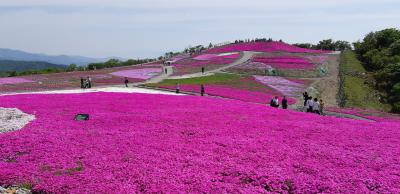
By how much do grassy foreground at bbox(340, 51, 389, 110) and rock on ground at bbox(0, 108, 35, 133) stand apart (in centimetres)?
3552

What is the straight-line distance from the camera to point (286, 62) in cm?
9381

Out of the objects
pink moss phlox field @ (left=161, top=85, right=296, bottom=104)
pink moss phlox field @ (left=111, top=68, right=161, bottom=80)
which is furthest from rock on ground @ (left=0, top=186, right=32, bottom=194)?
pink moss phlox field @ (left=111, top=68, right=161, bottom=80)

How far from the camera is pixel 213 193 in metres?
14.1

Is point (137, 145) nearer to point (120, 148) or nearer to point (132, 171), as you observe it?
point (120, 148)

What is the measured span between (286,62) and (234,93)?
41728 millimetres

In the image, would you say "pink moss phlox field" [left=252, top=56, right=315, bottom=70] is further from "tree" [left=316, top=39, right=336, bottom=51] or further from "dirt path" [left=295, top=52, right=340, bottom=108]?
"tree" [left=316, top=39, right=336, bottom=51]

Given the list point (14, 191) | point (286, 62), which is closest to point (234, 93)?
point (286, 62)

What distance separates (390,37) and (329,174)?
4324 inches

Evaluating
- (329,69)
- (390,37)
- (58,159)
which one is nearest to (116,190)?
(58,159)

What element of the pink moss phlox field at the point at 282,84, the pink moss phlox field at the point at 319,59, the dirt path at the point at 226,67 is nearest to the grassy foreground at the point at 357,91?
the pink moss phlox field at the point at 282,84

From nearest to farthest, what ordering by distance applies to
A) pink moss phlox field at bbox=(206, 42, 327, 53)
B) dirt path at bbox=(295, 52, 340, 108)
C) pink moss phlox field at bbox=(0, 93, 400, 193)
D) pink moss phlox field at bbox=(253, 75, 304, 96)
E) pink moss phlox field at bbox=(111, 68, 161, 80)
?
pink moss phlox field at bbox=(0, 93, 400, 193) → dirt path at bbox=(295, 52, 340, 108) → pink moss phlox field at bbox=(253, 75, 304, 96) → pink moss phlox field at bbox=(111, 68, 161, 80) → pink moss phlox field at bbox=(206, 42, 327, 53)

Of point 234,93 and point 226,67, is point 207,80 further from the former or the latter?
point 226,67

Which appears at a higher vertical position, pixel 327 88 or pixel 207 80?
pixel 207 80

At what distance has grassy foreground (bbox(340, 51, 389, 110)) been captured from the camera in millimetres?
52938
